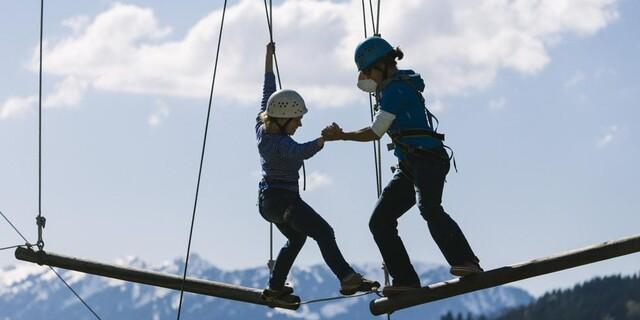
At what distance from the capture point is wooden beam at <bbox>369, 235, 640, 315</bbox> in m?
11.6

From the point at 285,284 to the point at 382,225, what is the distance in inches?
62.6

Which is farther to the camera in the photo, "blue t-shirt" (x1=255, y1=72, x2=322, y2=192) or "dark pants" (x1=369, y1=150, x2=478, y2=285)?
"blue t-shirt" (x1=255, y1=72, x2=322, y2=192)

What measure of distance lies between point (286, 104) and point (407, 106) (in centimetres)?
114

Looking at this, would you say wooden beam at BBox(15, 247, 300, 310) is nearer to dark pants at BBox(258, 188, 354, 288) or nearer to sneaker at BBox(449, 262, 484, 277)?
dark pants at BBox(258, 188, 354, 288)

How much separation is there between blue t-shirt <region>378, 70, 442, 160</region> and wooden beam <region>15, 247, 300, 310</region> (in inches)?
88.0

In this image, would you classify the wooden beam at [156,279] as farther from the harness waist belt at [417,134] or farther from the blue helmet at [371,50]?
the blue helmet at [371,50]

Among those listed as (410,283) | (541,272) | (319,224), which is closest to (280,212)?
(319,224)

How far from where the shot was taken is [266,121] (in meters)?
12.9

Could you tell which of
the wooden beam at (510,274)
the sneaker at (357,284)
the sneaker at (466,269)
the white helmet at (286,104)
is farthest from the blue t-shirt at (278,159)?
the sneaker at (466,269)

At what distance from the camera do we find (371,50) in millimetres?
12305

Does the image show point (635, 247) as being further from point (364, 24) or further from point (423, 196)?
point (364, 24)

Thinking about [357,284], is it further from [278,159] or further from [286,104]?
[286,104]

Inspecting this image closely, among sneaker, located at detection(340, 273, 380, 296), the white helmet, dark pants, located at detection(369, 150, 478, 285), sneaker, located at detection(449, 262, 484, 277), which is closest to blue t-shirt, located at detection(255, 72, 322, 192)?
the white helmet

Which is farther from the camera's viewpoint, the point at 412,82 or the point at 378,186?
the point at 378,186
